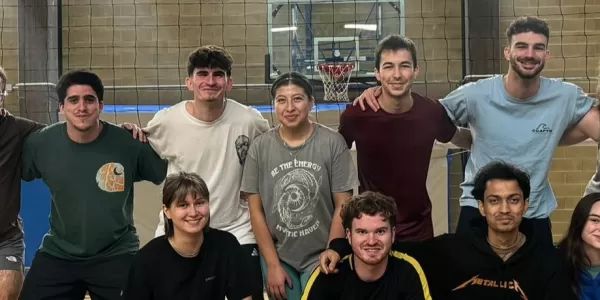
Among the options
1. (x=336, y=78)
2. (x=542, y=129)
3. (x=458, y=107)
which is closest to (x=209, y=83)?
(x=458, y=107)

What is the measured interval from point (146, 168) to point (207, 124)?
387mm

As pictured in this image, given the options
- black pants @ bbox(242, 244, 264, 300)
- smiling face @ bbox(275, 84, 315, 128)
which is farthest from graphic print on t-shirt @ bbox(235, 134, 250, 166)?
black pants @ bbox(242, 244, 264, 300)

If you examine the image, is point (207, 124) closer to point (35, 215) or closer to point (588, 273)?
point (588, 273)

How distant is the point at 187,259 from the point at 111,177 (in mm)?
586

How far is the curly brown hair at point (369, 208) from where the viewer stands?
2.45 meters

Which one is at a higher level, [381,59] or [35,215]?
[381,59]

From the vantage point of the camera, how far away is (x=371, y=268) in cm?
245

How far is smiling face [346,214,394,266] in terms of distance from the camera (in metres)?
2.40

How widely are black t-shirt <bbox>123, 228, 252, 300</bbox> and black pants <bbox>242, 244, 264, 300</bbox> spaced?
31mm

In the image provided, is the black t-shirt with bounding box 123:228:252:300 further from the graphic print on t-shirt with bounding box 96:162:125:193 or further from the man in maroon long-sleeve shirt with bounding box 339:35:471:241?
the man in maroon long-sleeve shirt with bounding box 339:35:471:241

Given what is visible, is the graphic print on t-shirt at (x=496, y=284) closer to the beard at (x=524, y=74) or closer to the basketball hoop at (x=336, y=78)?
the beard at (x=524, y=74)

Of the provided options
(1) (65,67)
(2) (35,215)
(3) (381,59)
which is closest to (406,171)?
(3) (381,59)

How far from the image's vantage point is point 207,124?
112 inches

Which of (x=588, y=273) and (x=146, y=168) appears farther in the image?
(x=146, y=168)
